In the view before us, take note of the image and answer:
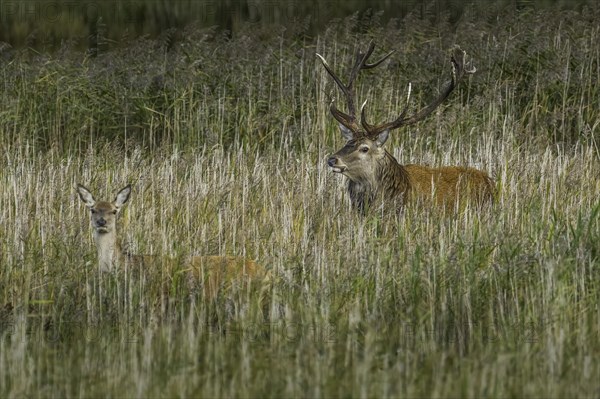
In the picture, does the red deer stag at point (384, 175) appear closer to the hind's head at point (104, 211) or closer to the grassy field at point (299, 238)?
the grassy field at point (299, 238)

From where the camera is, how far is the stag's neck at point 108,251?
21.8 feet

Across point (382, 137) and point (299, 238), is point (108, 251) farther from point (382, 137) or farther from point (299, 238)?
point (382, 137)

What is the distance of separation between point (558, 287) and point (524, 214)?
2030mm

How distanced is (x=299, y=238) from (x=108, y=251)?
1230 millimetres

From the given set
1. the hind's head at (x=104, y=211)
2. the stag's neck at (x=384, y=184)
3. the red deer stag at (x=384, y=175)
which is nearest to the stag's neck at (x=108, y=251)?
the hind's head at (x=104, y=211)

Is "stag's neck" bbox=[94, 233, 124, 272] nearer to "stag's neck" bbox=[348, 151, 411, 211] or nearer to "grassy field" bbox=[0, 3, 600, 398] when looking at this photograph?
"grassy field" bbox=[0, 3, 600, 398]

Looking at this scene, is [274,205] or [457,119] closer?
[274,205]

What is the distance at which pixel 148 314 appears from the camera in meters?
5.87

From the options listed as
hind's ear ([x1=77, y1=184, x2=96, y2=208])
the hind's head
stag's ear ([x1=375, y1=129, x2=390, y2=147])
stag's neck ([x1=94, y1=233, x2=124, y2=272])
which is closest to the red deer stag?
stag's ear ([x1=375, y1=129, x2=390, y2=147])

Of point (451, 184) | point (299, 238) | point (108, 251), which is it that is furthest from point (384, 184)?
point (108, 251)

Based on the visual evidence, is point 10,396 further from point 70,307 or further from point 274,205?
point 274,205

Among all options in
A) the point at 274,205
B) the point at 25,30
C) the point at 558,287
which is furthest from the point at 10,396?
the point at 25,30

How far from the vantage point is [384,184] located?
943 centimetres

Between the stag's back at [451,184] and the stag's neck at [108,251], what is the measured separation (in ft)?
8.92
